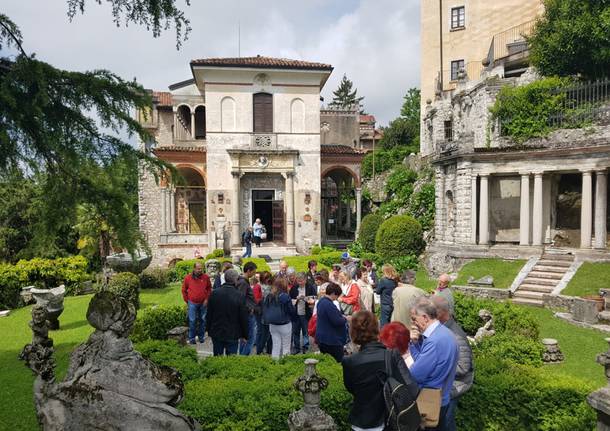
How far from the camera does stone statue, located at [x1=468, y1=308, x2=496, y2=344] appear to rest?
969 cm

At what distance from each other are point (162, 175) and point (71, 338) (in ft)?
27.6

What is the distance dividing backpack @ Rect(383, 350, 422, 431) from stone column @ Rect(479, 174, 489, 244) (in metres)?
17.3

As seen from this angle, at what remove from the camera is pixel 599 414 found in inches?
173

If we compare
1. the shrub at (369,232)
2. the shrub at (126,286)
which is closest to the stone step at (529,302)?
the shrub at (369,232)

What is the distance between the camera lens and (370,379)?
12.3ft

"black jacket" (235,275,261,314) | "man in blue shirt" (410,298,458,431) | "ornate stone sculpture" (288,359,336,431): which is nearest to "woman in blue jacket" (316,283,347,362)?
"black jacket" (235,275,261,314)

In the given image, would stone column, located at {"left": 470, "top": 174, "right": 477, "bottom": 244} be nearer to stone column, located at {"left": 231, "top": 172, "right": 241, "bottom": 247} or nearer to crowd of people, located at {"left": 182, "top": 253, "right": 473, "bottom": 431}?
crowd of people, located at {"left": 182, "top": 253, "right": 473, "bottom": 431}

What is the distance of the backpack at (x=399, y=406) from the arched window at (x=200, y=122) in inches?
1187

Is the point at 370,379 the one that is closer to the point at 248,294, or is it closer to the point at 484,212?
the point at 248,294

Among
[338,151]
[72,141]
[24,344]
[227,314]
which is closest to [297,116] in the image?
[338,151]

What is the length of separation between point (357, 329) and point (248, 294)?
497cm

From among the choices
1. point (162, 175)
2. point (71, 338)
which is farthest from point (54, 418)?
point (71, 338)

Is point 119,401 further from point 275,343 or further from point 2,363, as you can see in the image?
point 2,363

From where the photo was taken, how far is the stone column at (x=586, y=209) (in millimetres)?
16984
